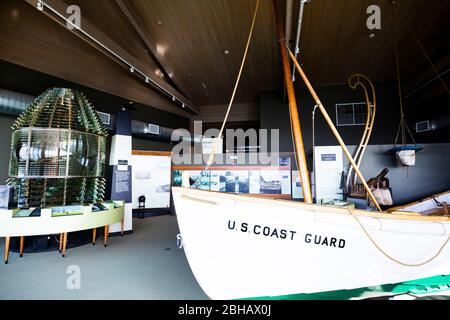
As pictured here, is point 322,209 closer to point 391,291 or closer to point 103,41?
point 391,291

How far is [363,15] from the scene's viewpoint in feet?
15.5

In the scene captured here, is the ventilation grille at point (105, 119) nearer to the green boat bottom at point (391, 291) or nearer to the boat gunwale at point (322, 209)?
the boat gunwale at point (322, 209)

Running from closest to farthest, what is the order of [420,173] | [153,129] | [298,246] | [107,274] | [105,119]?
[298,246], [107,274], [420,173], [105,119], [153,129]

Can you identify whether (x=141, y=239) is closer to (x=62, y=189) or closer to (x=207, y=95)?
(x=62, y=189)

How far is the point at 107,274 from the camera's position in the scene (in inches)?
108

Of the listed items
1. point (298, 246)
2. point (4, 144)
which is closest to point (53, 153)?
point (4, 144)

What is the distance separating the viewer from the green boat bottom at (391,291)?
67.3 inches

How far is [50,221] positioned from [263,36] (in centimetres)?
586

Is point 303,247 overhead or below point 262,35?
below

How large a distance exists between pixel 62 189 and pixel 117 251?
159 cm

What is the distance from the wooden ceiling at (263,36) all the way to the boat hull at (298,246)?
456cm

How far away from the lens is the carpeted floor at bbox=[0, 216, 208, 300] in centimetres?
226

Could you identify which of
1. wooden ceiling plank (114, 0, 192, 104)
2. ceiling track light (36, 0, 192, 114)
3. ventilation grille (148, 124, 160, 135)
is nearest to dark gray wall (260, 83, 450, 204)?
ventilation grille (148, 124, 160, 135)
